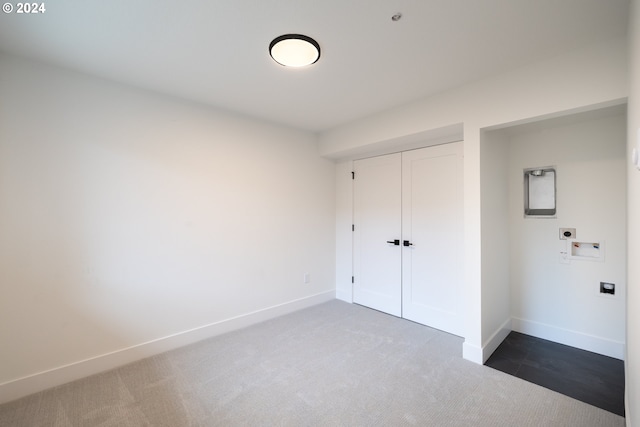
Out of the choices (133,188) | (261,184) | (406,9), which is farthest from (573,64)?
(133,188)

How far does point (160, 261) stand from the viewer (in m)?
2.59

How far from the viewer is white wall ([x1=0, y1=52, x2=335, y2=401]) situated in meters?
1.97

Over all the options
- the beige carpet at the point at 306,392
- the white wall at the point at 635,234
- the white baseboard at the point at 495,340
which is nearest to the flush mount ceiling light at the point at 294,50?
the white wall at the point at 635,234

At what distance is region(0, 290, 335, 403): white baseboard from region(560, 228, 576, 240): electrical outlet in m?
3.15

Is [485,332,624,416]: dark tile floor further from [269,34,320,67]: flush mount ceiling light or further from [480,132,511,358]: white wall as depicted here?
[269,34,320,67]: flush mount ceiling light

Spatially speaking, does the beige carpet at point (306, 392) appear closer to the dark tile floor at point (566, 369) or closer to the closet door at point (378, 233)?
the dark tile floor at point (566, 369)

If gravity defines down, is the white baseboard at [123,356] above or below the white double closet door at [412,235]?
below

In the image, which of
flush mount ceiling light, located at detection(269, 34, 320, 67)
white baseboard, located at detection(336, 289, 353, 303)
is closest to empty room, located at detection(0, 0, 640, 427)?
flush mount ceiling light, located at detection(269, 34, 320, 67)

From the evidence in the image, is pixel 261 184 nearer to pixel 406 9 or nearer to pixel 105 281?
pixel 105 281

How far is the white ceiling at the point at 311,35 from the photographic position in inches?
59.7

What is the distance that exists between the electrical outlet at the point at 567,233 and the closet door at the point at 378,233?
1.59m

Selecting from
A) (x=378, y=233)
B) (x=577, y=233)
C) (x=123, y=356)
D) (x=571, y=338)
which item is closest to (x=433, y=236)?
(x=378, y=233)

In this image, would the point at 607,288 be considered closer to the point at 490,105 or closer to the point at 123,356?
the point at 490,105

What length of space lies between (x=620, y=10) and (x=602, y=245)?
195 centimetres
